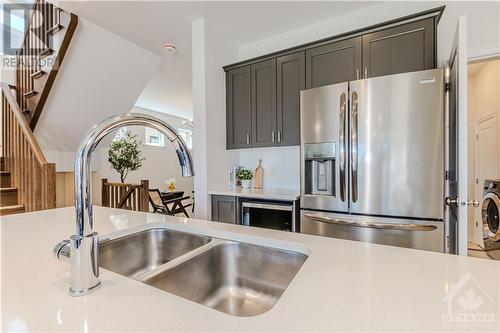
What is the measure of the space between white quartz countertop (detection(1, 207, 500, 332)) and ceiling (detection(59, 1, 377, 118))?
2460 mm

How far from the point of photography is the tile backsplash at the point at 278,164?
283 cm

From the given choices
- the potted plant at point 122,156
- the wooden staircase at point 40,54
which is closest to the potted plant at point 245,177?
the wooden staircase at point 40,54

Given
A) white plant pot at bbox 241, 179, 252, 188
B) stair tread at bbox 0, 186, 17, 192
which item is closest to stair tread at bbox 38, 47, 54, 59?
stair tread at bbox 0, 186, 17, 192

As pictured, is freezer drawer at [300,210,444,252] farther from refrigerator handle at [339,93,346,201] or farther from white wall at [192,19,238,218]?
white wall at [192,19,238,218]

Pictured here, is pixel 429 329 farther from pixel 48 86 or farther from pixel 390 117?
pixel 48 86

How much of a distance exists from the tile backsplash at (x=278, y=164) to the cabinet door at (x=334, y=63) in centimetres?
80

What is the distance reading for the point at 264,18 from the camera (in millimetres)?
2576

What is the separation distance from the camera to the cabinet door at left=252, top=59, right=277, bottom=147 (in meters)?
2.69

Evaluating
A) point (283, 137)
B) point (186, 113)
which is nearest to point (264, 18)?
point (283, 137)

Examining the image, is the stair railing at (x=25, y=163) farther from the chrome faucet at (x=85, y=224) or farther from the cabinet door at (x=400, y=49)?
the cabinet door at (x=400, y=49)

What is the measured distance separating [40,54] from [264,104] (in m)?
2.97

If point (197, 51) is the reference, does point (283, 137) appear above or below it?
below

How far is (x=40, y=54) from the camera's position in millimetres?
3055

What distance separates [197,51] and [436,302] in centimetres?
282
